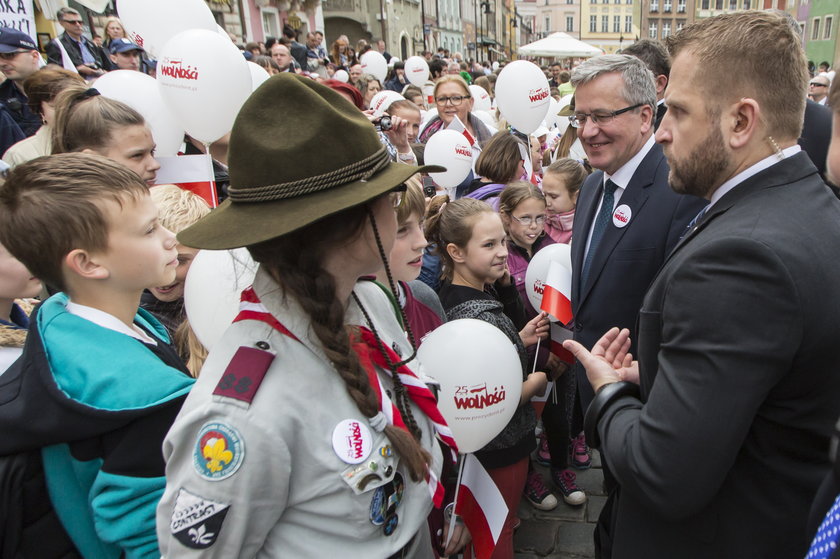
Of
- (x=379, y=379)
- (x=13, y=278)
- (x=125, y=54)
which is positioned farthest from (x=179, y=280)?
(x=125, y=54)

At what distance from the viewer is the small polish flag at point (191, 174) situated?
2986mm

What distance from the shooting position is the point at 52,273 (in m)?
1.43

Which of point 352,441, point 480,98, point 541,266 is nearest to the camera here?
point 352,441

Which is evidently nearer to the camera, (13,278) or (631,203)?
(13,278)

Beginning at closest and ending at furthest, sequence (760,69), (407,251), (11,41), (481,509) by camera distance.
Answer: (760,69) → (481,509) → (407,251) → (11,41)

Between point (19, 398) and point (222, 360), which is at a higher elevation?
point (222, 360)

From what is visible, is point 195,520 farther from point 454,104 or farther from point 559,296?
point 454,104

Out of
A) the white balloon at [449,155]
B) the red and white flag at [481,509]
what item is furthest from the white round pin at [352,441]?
the white balloon at [449,155]

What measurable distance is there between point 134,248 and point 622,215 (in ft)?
6.39

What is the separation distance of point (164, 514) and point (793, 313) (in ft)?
4.27

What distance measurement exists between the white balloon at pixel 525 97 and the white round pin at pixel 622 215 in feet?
11.7

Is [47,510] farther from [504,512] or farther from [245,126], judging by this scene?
[504,512]

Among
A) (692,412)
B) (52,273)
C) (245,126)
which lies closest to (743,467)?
(692,412)

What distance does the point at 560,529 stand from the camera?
9.87 feet
